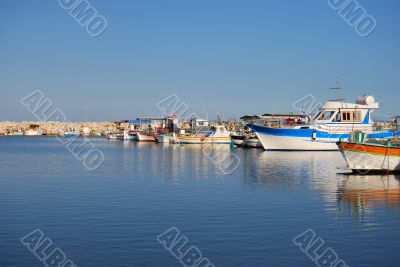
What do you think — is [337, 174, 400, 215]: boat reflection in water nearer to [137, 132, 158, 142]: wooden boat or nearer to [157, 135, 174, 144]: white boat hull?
[157, 135, 174, 144]: white boat hull

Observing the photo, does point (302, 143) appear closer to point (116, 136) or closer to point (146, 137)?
point (146, 137)

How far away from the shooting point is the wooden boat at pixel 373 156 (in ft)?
102

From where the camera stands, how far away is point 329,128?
207 feet

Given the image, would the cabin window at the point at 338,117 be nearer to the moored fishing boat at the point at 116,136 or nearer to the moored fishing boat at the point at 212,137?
the moored fishing boat at the point at 212,137

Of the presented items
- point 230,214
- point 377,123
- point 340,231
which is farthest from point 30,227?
point 377,123

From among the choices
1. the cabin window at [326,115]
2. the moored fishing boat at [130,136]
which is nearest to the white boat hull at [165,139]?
the moored fishing boat at [130,136]

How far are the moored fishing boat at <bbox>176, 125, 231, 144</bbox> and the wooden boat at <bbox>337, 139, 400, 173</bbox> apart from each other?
56277mm

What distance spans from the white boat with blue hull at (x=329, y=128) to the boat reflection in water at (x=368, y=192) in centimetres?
3199

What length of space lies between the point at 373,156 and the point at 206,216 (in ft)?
51.7

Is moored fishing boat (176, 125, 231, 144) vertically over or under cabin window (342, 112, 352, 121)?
under

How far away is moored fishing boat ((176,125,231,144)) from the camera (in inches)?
3479

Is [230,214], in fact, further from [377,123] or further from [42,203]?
[377,123]

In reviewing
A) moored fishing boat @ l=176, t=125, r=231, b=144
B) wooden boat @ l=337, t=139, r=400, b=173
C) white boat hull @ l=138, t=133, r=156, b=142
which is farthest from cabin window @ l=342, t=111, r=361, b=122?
white boat hull @ l=138, t=133, r=156, b=142

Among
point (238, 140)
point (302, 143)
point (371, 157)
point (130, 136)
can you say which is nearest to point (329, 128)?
point (302, 143)
